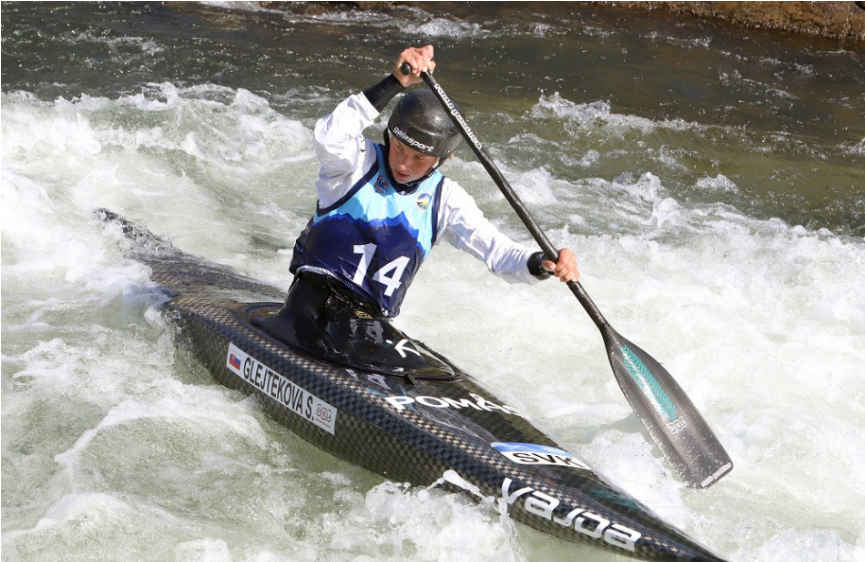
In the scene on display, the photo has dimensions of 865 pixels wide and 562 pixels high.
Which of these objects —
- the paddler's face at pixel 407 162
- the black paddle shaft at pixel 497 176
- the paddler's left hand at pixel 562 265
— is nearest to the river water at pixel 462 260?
the black paddle shaft at pixel 497 176

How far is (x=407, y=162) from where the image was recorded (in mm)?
3732

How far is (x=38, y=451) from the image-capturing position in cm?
383

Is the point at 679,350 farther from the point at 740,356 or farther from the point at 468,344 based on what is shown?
the point at 468,344

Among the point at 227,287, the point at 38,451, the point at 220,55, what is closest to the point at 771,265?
the point at 227,287

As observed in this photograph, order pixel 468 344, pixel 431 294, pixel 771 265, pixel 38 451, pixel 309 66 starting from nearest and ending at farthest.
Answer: pixel 38 451
pixel 468 344
pixel 431 294
pixel 771 265
pixel 309 66

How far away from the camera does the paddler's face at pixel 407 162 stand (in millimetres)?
3717

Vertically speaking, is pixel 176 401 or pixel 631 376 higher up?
pixel 631 376

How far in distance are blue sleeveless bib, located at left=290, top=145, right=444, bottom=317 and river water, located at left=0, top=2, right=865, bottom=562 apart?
2.37 feet

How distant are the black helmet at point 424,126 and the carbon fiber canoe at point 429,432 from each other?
97 centimetres

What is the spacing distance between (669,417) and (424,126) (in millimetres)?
1625

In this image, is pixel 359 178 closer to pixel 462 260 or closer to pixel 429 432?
pixel 429 432

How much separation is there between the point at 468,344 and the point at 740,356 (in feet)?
4.99

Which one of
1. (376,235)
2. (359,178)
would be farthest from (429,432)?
(359,178)

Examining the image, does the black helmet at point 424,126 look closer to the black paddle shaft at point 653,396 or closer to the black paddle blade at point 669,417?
the black paddle shaft at point 653,396
